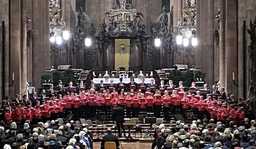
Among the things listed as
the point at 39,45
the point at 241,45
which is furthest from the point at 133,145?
the point at 39,45

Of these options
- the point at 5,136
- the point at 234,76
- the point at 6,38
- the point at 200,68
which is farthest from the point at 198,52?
the point at 5,136

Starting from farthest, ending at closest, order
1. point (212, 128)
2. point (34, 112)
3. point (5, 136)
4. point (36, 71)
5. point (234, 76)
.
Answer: point (36, 71), point (234, 76), point (34, 112), point (212, 128), point (5, 136)

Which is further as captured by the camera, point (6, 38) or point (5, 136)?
point (6, 38)

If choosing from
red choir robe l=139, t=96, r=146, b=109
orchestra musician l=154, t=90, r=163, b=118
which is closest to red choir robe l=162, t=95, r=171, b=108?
orchestra musician l=154, t=90, r=163, b=118

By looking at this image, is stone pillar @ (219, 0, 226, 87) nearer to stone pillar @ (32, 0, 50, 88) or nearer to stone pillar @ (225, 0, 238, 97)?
stone pillar @ (225, 0, 238, 97)

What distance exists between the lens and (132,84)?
4325 centimetres

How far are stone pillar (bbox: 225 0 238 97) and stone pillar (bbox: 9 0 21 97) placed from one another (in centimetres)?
1414

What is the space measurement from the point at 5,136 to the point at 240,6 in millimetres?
19510

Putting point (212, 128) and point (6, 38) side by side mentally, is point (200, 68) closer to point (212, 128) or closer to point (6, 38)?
point (6, 38)

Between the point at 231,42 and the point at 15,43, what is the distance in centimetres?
1475

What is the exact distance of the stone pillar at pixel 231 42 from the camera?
36.4m

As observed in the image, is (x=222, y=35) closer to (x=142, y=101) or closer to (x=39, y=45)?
(x=142, y=101)

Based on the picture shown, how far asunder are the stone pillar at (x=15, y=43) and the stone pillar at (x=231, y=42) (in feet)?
46.4

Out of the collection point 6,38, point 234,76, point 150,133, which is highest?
point 6,38
